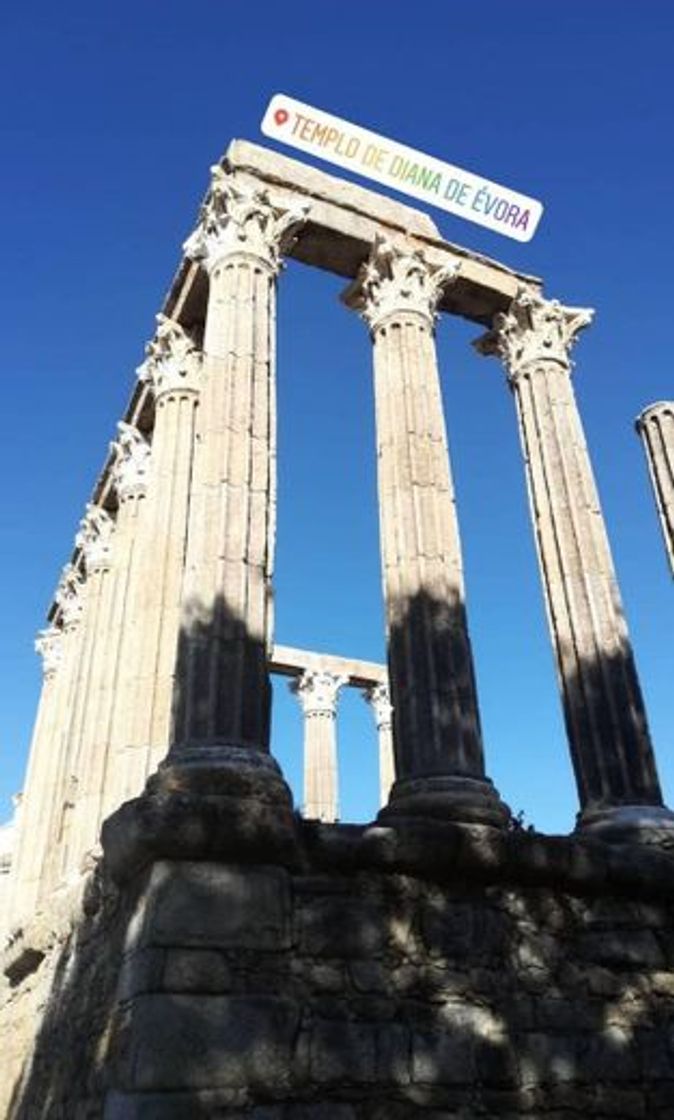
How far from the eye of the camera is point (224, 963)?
6.46 metres

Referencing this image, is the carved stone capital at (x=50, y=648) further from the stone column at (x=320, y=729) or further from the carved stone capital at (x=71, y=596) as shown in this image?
the stone column at (x=320, y=729)

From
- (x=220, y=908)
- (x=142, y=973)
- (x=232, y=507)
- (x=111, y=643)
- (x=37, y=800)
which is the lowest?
(x=142, y=973)

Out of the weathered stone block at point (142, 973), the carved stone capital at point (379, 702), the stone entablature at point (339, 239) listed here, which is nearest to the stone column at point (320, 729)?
the carved stone capital at point (379, 702)

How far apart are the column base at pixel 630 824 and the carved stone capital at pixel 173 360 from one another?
339 inches

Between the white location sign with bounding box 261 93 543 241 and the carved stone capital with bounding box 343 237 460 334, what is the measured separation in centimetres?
102

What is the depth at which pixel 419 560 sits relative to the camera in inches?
444

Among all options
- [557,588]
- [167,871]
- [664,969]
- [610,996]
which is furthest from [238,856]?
[557,588]

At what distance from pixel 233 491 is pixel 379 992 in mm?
5352

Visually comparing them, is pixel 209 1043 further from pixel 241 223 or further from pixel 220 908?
pixel 241 223

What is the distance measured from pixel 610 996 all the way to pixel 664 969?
0.65 m

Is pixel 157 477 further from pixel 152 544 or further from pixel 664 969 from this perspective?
pixel 664 969

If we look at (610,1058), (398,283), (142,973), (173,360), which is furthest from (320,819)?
(173,360)

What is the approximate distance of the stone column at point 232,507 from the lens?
346 inches

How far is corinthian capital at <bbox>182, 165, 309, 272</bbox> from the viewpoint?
1215 centimetres
